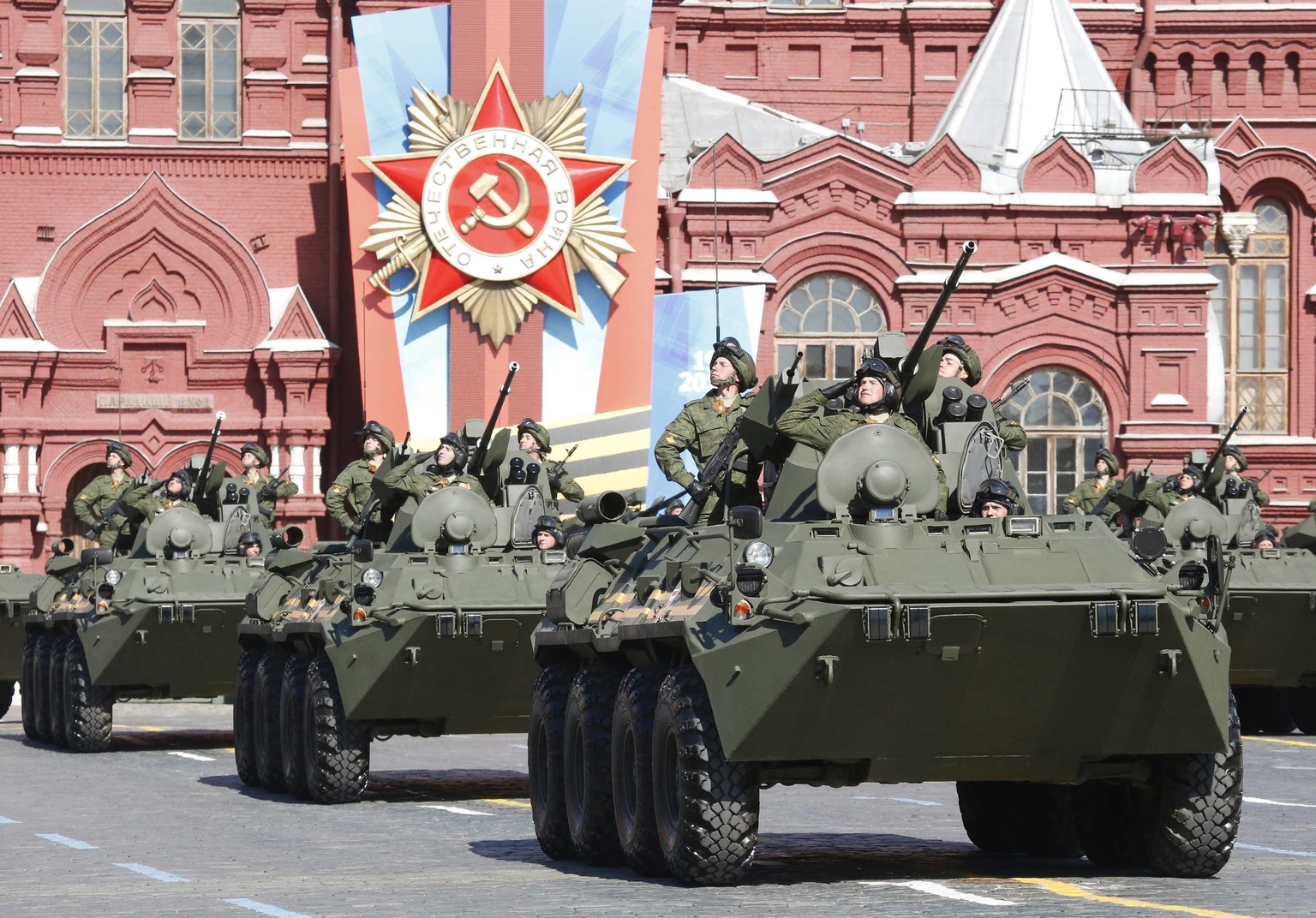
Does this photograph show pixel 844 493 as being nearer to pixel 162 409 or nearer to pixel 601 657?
pixel 601 657

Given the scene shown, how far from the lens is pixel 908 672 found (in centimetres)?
1045

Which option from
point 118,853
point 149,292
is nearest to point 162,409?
point 149,292

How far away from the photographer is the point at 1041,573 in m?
10.6

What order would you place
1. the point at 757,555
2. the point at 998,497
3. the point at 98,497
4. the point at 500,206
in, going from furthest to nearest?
1. the point at 500,206
2. the point at 98,497
3. the point at 998,497
4. the point at 757,555

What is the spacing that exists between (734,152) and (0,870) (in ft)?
90.3

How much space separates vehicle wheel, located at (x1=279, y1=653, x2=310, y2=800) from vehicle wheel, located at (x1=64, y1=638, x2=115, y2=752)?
16.5 ft

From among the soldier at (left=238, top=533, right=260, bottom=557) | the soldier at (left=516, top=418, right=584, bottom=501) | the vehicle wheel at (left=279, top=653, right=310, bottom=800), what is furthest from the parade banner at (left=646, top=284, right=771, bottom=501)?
the vehicle wheel at (left=279, top=653, right=310, bottom=800)

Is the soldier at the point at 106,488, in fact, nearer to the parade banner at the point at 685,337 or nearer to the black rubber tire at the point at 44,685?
the black rubber tire at the point at 44,685

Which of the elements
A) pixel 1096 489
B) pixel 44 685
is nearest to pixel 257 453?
pixel 44 685

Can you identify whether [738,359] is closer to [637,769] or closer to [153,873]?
[637,769]

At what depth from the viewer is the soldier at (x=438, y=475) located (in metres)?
18.0

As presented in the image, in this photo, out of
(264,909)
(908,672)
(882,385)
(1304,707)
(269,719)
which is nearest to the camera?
(264,909)

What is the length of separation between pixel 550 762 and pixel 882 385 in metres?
2.44

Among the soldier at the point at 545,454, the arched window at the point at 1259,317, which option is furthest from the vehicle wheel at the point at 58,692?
the arched window at the point at 1259,317
